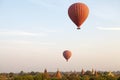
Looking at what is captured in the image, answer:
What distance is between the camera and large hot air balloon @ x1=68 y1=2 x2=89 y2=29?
41162mm

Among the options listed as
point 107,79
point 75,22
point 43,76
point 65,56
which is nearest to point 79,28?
point 75,22

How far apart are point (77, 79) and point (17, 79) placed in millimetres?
→ 20561

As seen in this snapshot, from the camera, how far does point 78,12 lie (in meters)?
41.7

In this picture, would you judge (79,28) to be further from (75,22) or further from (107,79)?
(107,79)

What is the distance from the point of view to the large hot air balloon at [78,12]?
1621 inches

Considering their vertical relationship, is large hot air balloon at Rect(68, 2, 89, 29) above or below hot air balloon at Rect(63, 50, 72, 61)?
above

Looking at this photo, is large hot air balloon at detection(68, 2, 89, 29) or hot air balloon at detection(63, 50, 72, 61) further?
hot air balloon at detection(63, 50, 72, 61)

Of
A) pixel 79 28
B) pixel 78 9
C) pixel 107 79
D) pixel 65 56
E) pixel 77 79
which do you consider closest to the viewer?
pixel 79 28

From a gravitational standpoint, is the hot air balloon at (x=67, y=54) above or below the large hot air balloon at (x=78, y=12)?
below

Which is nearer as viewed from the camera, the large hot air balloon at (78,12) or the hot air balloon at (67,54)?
the large hot air balloon at (78,12)

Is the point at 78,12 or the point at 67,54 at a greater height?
the point at 78,12

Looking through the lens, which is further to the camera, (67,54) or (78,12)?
(67,54)

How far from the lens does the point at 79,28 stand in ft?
128

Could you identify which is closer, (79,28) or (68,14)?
(79,28)
